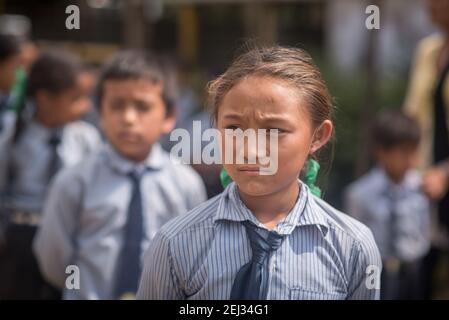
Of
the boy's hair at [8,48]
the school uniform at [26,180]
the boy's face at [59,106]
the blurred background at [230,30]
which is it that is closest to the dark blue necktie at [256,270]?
the school uniform at [26,180]

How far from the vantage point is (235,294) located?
1823 mm

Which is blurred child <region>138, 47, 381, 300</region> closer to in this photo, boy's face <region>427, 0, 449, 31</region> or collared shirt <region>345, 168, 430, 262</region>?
collared shirt <region>345, 168, 430, 262</region>

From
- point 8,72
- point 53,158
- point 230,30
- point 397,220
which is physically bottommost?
point 397,220

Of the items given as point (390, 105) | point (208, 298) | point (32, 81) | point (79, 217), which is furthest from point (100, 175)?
point (390, 105)

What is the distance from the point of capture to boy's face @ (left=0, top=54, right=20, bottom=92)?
5191 millimetres

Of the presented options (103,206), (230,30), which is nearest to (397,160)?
(103,206)

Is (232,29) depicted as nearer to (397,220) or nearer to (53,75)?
(53,75)

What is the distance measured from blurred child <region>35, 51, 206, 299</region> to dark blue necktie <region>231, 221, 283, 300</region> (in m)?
0.71

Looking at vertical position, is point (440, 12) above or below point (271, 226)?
above

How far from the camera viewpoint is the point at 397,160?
408cm

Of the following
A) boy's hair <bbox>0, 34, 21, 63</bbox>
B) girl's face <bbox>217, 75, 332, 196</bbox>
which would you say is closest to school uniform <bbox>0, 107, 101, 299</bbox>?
boy's hair <bbox>0, 34, 21, 63</bbox>

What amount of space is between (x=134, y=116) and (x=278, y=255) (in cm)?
97

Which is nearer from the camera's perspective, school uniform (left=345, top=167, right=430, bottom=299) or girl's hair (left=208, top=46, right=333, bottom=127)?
girl's hair (left=208, top=46, right=333, bottom=127)

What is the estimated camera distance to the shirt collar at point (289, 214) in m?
1.84
